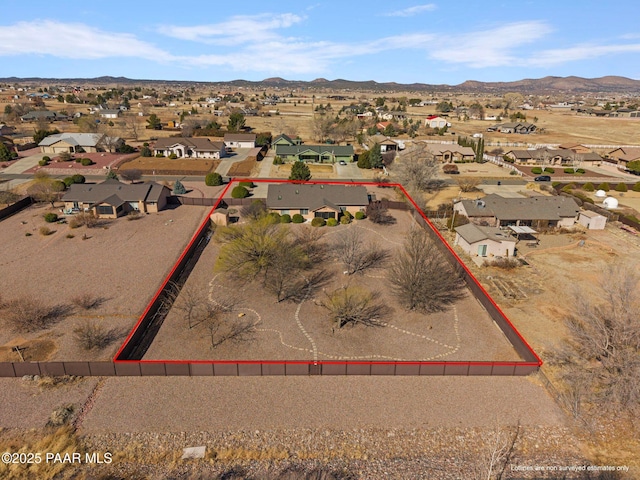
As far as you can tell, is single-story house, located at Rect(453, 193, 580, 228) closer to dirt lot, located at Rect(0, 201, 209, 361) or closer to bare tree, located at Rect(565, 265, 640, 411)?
bare tree, located at Rect(565, 265, 640, 411)

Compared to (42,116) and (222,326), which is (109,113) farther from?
(222,326)

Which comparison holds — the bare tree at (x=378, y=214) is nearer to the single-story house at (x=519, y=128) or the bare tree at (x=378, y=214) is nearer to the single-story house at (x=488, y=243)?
the single-story house at (x=488, y=243)

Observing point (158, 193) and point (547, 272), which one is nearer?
point (547, 272)

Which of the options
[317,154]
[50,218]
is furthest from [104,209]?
[317,154]

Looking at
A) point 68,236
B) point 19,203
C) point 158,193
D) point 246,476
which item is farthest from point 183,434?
point 19,203

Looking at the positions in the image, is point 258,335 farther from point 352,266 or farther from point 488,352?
point 488,352

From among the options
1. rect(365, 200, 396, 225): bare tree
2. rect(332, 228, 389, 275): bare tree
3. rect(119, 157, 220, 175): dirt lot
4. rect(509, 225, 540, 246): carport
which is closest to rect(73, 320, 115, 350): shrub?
rect(332, 228, 389, 275): bare tree
